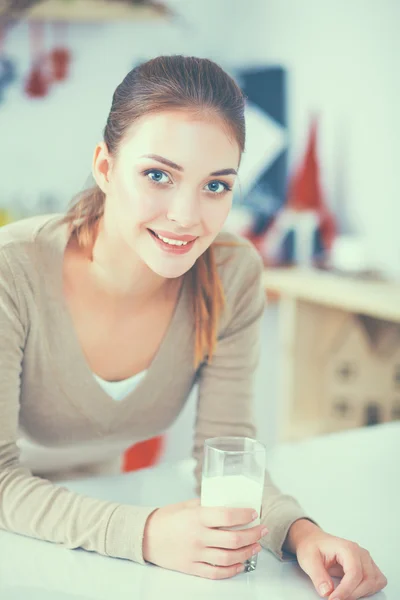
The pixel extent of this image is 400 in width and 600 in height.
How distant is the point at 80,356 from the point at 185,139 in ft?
1.21

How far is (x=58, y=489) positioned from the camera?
950mm

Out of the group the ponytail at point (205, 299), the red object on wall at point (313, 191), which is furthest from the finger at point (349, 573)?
the red object on wall at point (313, 191)

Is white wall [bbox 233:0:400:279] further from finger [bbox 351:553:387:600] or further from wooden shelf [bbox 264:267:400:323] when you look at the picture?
finger [bbox 351:553:387:600]

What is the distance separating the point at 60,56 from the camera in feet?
9.95

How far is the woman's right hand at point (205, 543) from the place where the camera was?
2.73ft

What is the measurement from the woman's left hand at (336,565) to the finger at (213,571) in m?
0.09

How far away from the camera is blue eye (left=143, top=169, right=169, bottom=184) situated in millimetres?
891

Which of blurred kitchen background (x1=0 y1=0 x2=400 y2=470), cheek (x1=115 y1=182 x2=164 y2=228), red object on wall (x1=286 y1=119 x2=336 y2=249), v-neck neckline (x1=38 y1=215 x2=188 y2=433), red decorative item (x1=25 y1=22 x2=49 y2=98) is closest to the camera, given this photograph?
cheek (x1=115 y1=182 x2=164 y2=228)

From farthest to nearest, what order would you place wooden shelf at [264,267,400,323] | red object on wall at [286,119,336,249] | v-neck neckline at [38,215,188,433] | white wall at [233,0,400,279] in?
1. red object on wall at [286,119,336,249]
2. white wall at [233,0,400,279]
3. wooden shelf at [264,267,400,323]
4. v-neck neckline at [38,215,188,433]

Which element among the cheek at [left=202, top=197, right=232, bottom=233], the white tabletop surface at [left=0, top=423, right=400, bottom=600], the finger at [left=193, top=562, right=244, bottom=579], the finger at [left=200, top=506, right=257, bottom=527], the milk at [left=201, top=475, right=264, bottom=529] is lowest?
the white tabletop surface at [left=0, top=423, right=400, bottom=600]

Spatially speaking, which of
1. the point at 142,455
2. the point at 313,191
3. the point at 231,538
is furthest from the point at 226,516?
the point at 313,191

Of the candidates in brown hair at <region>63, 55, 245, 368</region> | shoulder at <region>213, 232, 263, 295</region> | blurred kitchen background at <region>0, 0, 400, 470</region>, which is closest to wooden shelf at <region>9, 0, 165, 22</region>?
blurred kitchen background at <region>0, 0, 400, 470</region>

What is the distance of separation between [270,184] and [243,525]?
238 centimetres

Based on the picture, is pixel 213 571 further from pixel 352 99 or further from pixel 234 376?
pixel 352 99
